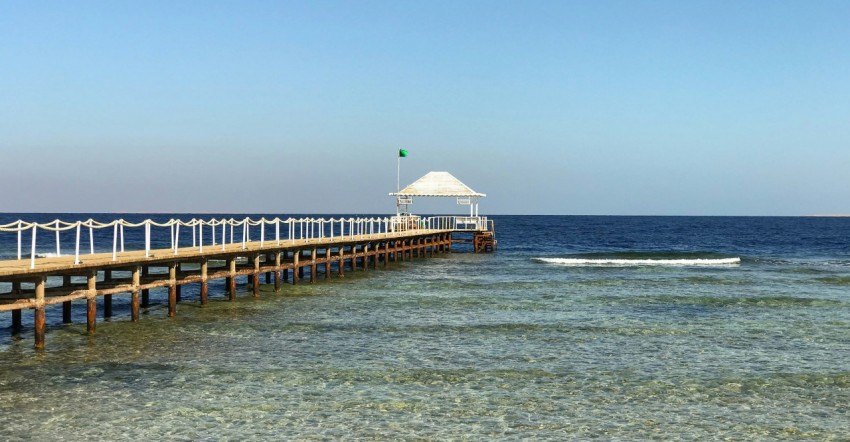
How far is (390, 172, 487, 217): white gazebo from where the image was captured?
60219 millimetres

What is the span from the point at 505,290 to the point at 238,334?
15.1 m

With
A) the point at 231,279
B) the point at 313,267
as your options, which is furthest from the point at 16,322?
the point at 313,267

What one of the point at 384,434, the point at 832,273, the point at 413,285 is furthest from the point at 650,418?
the point at 832,273

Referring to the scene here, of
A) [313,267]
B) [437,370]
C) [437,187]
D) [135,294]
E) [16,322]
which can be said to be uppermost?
[437,187]

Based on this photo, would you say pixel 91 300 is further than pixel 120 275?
No

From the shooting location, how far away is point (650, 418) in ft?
42.3

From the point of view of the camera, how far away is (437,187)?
61.1 metres

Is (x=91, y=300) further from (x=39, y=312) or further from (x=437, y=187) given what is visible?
(x=437, y=187)

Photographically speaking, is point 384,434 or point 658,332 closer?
point 384,434

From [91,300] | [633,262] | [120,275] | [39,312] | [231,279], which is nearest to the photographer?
[39,312]

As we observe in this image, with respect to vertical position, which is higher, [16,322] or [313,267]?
[313,267]

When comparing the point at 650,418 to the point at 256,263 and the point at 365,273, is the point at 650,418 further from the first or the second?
the point at 365,273

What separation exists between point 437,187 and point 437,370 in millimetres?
45101

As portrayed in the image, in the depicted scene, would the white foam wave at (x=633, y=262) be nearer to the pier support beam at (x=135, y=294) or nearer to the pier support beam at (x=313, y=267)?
the pier support beam at (x=313, y=267)
